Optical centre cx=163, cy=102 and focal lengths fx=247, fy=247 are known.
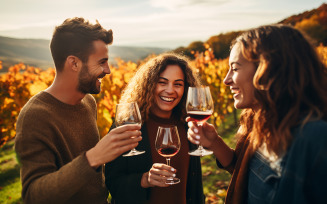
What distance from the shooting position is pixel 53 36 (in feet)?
7.32

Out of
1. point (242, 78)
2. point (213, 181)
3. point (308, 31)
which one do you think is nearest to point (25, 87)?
point (213, 181)

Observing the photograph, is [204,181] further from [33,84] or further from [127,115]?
[33,84]

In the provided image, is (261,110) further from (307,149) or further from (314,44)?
(314,44)

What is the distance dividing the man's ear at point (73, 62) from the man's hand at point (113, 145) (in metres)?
0.85

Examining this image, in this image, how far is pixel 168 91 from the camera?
104 inches

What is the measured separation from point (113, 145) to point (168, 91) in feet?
3.73

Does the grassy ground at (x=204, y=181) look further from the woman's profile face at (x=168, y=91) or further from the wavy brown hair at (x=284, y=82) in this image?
the wavy brown hair at (x=284, y=82)

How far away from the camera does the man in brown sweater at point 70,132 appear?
168 cm

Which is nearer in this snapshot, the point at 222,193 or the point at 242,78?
the point at 242,78

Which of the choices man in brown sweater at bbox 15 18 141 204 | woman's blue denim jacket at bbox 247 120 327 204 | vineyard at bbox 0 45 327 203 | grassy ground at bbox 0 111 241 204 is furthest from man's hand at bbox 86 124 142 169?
vineyard at bbox 0 45 327 203

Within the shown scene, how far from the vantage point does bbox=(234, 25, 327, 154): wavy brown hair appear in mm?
1524

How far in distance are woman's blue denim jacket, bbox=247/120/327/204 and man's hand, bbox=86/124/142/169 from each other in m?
0.97

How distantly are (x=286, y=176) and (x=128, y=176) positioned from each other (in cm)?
140

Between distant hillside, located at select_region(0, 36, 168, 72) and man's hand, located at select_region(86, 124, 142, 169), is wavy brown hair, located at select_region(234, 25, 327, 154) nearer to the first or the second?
man's hand, located at select_region(86, 124, 142, 169)
